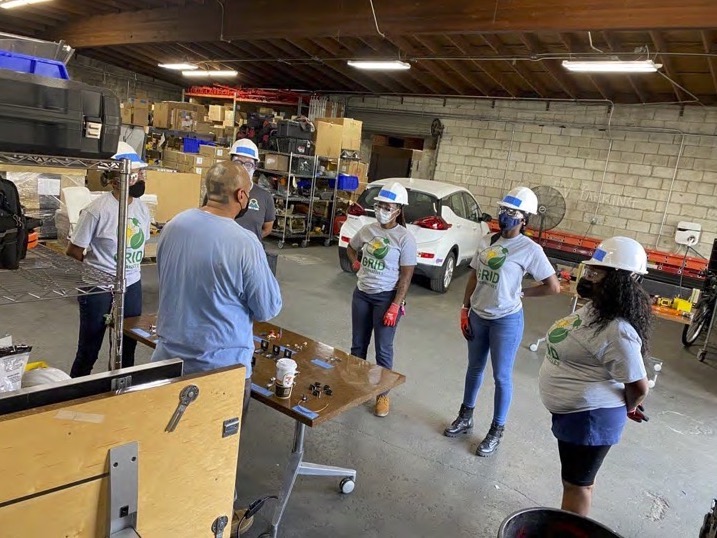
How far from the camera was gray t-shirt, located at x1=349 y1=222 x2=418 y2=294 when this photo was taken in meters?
3.29

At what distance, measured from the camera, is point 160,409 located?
110 centimetres

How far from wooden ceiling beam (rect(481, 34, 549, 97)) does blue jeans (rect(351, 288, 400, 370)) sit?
18.5 ft

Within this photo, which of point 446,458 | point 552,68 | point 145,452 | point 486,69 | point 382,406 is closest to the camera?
point 145,452

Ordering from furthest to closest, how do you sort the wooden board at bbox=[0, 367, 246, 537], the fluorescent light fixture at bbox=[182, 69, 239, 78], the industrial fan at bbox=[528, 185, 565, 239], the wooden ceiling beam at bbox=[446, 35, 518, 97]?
the fluorescent light fixture at bbox=[182, 69, 239, 78]
the industrial fan at bbox=[528, 185, 565, 239]
the wooden ceiling beam at bbox=[446, 35, 518, 97]
the wooden board at bbox=[0, 367, 246, 537]

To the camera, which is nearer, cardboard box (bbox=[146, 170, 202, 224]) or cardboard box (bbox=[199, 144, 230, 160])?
cardboard box (bbox=[146, 170, 202, 224])

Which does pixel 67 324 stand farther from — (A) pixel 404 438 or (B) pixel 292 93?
(B) pixel 292 93

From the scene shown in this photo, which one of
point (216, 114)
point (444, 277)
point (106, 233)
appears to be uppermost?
point (216, 114)

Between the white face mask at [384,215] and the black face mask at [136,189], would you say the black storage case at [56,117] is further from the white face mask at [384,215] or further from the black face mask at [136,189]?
the white face mask at [384,215]

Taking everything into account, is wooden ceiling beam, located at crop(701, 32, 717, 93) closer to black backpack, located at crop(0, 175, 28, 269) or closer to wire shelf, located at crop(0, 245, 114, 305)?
wire shelf, located at crop(0, 245, 114, 305)

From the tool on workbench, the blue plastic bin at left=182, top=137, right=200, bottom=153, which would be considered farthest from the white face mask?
the blue plastic bin at left=182, top=137, right=200, bottom=153

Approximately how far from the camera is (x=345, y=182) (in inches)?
376

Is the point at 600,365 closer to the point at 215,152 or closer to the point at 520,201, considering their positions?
the point at 520,201

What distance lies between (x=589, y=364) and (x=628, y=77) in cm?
774

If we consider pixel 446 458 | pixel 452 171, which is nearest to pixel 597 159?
pixel 452 171
